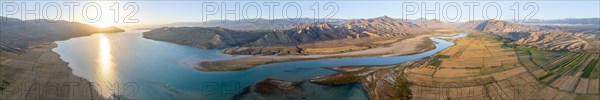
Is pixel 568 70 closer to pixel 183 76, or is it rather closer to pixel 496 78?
pixel 496 78

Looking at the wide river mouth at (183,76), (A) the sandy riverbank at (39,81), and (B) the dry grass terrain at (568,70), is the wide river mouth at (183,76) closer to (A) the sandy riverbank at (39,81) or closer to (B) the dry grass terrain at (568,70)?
(A) the sandy riverbank at (39,81)

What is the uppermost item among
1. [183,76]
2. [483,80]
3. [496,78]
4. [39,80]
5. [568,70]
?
[568,70]

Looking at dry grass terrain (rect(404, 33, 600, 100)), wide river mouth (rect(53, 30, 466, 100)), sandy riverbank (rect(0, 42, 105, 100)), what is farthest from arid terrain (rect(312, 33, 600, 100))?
sandy riverbank (rect(0, 42, 105, 100))

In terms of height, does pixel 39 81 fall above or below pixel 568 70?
below

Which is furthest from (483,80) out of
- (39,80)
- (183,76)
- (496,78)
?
(39,80)

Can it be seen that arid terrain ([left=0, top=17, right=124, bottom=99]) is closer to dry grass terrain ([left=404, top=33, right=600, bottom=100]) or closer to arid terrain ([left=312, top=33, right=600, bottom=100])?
arid terrain ([left=312, top=33, right=600, bottom=100])

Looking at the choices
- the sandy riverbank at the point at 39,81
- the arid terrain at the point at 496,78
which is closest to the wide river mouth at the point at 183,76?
the sandy riverbank at the point at 39,81

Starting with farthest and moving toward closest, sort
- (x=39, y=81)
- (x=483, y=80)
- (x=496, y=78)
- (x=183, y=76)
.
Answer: (x=183, y=76) → (x=39, y=81) → (x=483, y=80) → (x=496, y=78)
